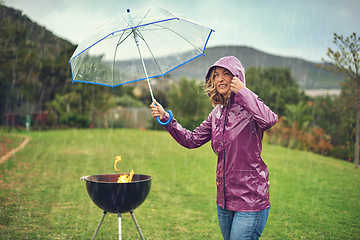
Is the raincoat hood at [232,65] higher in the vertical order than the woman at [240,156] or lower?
higher

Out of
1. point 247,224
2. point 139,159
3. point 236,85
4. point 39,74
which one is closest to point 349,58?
point 139,159

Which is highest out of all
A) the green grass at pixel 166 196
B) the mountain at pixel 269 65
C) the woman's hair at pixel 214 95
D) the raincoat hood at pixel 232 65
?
the mountain at pixel 269 65

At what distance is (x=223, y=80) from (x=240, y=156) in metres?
0.62

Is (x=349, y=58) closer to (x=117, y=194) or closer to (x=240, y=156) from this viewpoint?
(x=240, y=156)

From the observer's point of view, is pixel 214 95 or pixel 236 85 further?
pixel 214 95

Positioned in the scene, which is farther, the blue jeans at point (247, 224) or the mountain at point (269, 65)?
the mountain at point (269, 65)

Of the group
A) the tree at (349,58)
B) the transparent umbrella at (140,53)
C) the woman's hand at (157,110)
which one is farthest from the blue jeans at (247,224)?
the tree at (349,58)

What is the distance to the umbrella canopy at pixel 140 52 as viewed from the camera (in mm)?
3451

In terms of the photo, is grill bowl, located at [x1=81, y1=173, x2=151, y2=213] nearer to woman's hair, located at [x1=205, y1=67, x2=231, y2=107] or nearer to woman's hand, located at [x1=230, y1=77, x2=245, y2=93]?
woman's hair, located at [x1=205, y1=67, x2=231, y2=107]

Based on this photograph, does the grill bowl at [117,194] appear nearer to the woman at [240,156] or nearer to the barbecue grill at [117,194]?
the barbecue grill at [117,194]

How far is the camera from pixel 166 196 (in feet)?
25.0

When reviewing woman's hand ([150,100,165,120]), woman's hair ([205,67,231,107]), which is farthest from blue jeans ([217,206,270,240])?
woman's hand ([150,100,165,120])

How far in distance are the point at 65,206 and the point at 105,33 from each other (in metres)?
4.52

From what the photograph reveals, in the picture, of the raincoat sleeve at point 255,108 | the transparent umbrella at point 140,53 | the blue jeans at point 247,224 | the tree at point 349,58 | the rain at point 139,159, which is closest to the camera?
the raincoat sleeve at point 255,108
